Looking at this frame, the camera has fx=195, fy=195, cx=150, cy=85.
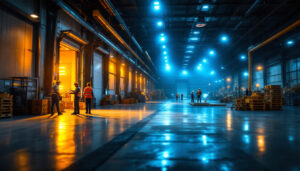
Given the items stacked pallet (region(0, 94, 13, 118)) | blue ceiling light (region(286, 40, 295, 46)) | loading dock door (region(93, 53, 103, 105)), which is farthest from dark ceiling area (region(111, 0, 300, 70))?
stacked pallet (region(0, 94, 13, 118))

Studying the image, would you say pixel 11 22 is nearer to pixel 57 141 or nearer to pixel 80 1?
A: pixel 80 1

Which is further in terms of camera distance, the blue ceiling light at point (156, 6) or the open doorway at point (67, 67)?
the open doorway at point (67, 67)

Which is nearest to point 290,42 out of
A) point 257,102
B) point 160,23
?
point 257,102

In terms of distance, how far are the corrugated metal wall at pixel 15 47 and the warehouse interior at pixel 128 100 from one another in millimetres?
46

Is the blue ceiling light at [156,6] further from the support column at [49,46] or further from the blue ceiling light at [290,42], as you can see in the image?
the blue ceiling light at [290,42]

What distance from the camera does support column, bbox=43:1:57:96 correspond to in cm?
1050

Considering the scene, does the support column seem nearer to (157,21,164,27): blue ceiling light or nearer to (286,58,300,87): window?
(157,21,164,27): blue ceiling light

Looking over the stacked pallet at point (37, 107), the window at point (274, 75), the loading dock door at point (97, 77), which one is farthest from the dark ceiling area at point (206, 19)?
the stacked pallet at point (37, 107)

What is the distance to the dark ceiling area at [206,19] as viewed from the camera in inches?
575

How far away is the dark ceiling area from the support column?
15.8ft

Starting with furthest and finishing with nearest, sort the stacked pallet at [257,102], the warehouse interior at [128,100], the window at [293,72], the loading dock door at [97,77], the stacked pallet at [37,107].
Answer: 1. the window at [293,72]
2. the loading dock door at [97,77]
3. the stacked pallet at [257,102]
4. the stacked pallet at [37,107]
5. the warehouse interior at [128,100]

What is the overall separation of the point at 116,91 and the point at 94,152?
21.0m

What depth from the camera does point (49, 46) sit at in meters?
10.7

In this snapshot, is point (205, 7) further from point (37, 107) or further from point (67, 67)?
point (37, 107)
